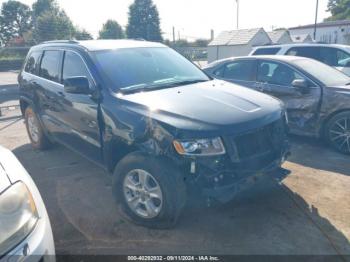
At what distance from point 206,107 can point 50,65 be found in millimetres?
2861

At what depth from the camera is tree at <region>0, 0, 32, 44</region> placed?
191ft

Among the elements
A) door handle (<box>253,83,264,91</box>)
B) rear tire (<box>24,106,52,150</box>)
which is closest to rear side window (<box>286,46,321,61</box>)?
door handle (<box>253,83,264,91</box>)

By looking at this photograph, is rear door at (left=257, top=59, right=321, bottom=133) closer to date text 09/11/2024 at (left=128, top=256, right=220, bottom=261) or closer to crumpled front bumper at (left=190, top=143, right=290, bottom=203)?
crumpled front bumper at (left=190, top=143, right=290, bottom=203)

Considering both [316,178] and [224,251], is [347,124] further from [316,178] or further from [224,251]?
[224,251]

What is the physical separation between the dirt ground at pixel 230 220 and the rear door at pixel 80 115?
0.57m

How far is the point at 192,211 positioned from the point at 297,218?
111 cm

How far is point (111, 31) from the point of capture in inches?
2296

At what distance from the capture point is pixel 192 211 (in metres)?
3.59

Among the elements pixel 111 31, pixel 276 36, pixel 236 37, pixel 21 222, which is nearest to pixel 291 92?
pixel 21 222

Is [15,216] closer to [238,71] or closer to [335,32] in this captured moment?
[238,71]

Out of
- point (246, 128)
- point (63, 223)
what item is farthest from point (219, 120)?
point (63, 223)

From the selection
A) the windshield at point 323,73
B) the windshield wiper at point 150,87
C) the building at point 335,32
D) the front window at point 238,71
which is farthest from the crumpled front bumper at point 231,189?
the building at point 335,32

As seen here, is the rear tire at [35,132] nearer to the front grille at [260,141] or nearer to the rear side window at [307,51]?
the front grille at [260,141]

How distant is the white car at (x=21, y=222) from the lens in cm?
193
